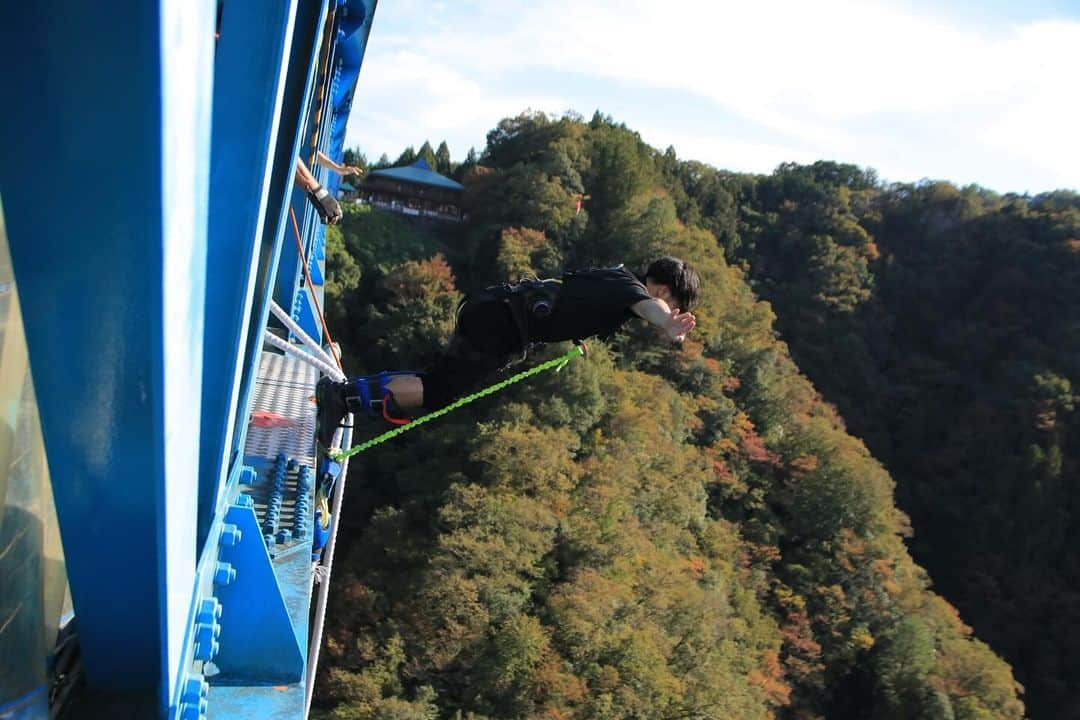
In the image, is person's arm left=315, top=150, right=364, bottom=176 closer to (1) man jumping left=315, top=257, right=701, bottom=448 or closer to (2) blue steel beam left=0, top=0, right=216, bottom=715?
(1) man jumping left=315, top=257, right=701, bottom=448

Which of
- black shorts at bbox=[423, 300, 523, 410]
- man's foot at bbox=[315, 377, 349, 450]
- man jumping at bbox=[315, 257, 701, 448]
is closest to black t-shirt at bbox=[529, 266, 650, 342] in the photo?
man jumping at bbox=[315, 257, 701, 448]

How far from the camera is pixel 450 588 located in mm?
19469

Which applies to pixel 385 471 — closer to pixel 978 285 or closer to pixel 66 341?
pixel 66 341

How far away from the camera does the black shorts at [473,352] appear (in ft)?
12.5

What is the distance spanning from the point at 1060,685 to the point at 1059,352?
1759 centimetres

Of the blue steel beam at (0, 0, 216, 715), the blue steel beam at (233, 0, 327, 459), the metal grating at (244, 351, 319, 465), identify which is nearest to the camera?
the blue steel beam at (0, 0, 216, 715)

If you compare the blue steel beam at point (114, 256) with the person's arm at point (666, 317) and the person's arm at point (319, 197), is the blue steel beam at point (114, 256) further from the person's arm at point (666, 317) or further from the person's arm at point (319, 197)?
the person's arm at point (319, 197)

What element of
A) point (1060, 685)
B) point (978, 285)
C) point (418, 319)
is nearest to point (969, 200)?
point (978, 285)

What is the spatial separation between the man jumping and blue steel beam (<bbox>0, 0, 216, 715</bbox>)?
7.10 ft

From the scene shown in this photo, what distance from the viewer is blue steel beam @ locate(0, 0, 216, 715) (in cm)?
99

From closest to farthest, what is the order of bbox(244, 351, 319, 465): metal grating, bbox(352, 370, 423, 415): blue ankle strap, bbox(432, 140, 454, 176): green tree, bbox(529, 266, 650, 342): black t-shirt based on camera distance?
bbox(529, 266, 650, 342): black t-shirt, bbox(244, 351, 319, 465): metal grating, bbox(352, 370, 423, 415): blue ankle strap, bbox(432, 140, 454, 176): green tree

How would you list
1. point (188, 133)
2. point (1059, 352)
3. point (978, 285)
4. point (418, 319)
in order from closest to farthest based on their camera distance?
A: 1. point (188, 133)
2. point (418, 319)
3. point (1059, 352)
4. point (978, 285)

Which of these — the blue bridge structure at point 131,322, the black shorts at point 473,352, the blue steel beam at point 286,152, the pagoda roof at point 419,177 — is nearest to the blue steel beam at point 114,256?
the blue bridge structure at point 131,322

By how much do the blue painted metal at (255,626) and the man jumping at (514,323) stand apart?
1.30 m
